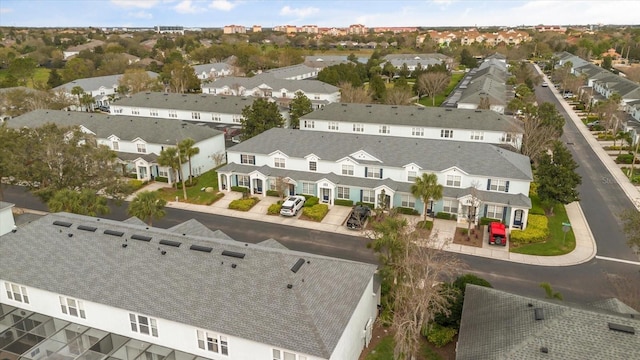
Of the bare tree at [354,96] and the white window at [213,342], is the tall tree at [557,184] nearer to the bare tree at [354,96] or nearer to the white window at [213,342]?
the white window at [213,342]

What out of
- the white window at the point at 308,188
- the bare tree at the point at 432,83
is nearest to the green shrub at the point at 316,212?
the white window at the point at 308,188

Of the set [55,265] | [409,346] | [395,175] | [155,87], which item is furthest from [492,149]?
[155,87]

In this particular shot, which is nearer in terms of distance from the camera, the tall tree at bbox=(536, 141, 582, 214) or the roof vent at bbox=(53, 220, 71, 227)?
the roof vent at bbox=(53, 220, 71, 227)

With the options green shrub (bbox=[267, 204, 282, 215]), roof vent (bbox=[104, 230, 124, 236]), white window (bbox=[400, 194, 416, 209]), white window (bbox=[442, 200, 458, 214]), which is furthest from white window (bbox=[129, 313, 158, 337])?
white window (bbox=[442, 200, 458, 214])

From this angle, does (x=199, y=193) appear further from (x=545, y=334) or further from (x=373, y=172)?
(x=545, y=334)

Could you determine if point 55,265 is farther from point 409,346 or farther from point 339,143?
point 339,143

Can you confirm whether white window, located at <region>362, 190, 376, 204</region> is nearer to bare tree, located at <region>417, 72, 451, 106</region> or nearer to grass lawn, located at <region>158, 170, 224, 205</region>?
grass lawn, located at <region>158, 170, 224, 205</region>
